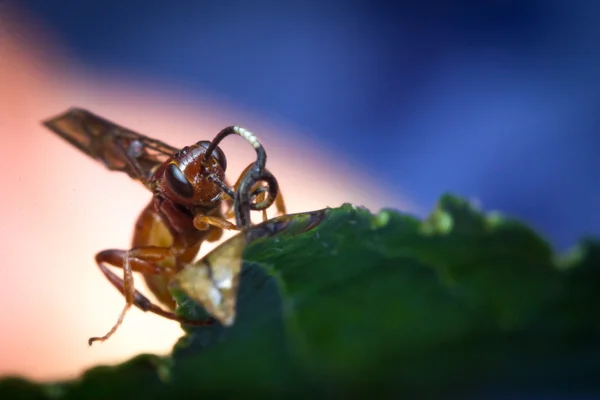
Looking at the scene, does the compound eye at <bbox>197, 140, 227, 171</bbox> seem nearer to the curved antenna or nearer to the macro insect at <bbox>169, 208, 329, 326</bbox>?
the curved antenna

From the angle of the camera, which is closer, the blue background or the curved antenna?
the curved antenna

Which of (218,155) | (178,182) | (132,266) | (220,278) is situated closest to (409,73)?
(218,155)

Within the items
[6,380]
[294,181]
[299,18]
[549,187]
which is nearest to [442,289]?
[6,380]

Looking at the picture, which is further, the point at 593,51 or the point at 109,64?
the point at 109,64

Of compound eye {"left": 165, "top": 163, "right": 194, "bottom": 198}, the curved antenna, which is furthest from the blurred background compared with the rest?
the curved antenna

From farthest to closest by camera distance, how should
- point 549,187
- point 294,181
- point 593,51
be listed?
1. point 294,181
2. point 593,51
3. point 549,187

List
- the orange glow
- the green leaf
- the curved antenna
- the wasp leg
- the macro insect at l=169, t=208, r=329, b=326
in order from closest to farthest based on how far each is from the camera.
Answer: the green leaf
the macro insect at l=169, t=208, r=329, b=326
the curved antenna
the wasp leg
the orange glow

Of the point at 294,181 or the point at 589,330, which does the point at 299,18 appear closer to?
the point at 294,181

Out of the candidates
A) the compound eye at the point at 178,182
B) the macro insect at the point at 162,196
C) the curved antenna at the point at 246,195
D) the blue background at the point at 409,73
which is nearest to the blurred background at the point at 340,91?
the blue background at the point at 409,73

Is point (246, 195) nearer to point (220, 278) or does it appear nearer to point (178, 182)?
point (220, 278)
